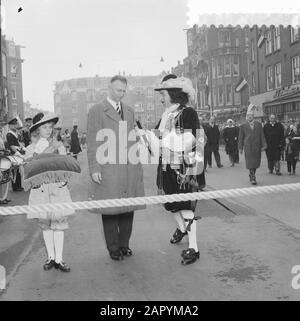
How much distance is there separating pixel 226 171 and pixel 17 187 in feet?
20.2

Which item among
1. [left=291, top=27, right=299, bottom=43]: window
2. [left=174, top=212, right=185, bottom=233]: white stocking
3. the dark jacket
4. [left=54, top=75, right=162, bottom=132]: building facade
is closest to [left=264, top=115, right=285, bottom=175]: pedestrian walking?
the dark jacket

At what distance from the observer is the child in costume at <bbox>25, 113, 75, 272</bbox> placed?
177 inches

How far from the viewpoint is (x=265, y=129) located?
43.1 ft

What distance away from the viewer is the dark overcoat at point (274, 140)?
41.1 ft

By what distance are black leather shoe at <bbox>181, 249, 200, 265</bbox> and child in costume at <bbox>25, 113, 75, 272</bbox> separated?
1.13m

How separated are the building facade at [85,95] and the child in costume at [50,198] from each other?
67118 mm

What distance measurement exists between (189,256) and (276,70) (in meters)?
26.8

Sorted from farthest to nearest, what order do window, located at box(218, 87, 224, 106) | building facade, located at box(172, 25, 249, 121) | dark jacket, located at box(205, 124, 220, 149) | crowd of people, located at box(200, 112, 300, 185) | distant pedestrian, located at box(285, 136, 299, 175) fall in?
window, located at box(218, 87, 224, 106) → building facade, located at box(172, 25, 249, 121) → dark jacket, located at box(205, 124, 220, 149) → distant pedestrian, located at box(285, 136, 299, 175) → crowd of people, located at box(200, 112, 300, 185)

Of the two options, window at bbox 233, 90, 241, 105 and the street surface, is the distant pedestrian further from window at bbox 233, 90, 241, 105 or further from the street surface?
window at bbox 233, 90, 241, 105

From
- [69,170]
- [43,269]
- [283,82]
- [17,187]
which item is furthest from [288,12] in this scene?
[283,82]

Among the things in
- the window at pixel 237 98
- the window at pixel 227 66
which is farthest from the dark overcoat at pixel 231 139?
the window at pixel 227 66

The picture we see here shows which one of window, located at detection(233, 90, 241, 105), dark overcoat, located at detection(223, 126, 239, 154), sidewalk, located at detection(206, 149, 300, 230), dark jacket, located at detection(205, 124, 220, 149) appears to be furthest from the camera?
window, located at detection(233, 90, 241, 105)

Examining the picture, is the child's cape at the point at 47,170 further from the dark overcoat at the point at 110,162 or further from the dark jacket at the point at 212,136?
the dark jacket at the point at 212,136

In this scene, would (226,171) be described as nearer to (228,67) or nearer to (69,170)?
(69,170)
